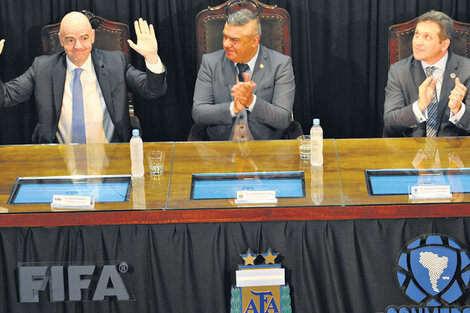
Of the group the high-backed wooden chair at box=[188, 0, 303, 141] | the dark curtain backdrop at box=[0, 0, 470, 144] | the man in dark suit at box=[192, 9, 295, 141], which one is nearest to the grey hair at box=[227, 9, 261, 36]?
the man in dark suit at box=[192, 9, 295, 141]

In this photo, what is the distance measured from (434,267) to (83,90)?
2374mm

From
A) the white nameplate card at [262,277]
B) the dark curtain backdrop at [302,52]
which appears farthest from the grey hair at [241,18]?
the white nameplate card at [262,277]

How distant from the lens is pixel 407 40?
4.93m

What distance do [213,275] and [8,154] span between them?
1.36 metres

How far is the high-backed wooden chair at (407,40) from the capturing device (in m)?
4.86

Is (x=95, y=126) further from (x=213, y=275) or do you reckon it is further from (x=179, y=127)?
(x=213, y=275)

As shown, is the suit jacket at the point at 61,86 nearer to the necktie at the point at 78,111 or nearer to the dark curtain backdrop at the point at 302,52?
the necktie at the point at 78,111

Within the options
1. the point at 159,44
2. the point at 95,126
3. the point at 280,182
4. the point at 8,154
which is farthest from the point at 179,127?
the point at 280,182

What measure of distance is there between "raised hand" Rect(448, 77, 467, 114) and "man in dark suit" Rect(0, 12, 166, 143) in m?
1.66

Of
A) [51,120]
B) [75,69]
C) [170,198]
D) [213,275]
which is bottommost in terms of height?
[213,275]

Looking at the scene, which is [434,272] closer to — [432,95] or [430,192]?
[430,192]

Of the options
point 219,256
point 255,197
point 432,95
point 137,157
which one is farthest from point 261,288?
point 432,95

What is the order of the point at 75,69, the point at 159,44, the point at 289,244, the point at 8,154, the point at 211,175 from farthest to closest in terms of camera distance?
the point at 159,44, the point at 75,69, the point at 8,154, the point at 211,175, the point at 289,244

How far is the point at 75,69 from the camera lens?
4.77 meters
